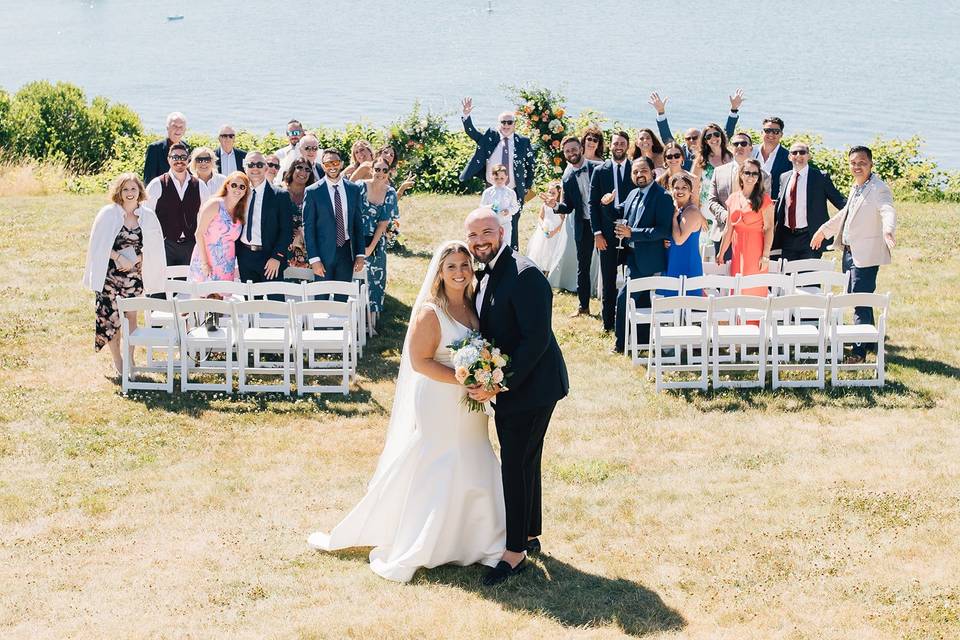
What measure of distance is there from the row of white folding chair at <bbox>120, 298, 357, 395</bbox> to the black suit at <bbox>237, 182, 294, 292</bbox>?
0.97m

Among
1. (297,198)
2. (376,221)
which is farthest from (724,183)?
(297,198)

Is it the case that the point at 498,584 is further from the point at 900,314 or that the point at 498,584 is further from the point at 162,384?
the point at 900,314

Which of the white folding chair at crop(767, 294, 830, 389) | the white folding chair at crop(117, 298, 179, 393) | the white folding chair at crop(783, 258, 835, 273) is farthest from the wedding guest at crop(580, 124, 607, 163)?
the white folding chair at crop(117, 298, 179, 393)

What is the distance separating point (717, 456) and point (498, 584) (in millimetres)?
2630

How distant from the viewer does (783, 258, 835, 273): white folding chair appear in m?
11.2

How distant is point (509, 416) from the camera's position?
20.0 ft

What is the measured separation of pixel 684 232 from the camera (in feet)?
34.7

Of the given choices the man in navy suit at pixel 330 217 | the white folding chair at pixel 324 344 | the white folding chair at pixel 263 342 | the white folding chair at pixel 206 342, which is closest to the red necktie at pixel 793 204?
the man in navy suit at pixel 330 217

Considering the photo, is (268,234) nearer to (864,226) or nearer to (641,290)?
(641,290)

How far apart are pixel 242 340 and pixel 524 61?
5011 cm

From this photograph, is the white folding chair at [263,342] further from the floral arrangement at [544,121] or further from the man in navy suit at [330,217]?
the floral arrangement at [544,121]

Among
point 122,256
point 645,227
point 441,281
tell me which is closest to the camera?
point 441,281

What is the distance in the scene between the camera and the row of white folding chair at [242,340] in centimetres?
948

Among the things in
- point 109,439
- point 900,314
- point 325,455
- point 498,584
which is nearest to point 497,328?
point 498,584
